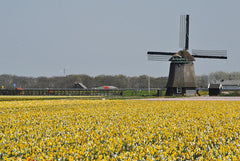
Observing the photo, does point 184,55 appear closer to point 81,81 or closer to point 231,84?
point 231,84

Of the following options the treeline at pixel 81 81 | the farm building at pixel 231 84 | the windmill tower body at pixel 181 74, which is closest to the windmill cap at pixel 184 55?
the windmill tower body at pixel 181 74

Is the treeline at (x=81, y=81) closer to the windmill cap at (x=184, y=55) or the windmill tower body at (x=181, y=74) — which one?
the windmill tower body at (x=181, y=74)

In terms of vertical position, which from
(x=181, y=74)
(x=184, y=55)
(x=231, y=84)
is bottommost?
(x=181, y=74)

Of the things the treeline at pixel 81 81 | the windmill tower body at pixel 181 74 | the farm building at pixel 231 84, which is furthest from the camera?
the treeline at pixel 81 81

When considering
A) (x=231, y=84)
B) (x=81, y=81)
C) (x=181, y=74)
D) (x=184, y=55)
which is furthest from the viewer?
(x=81, y=81)

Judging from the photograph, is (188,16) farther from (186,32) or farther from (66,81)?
(66,81)

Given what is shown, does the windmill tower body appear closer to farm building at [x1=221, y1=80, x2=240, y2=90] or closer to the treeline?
the treeline

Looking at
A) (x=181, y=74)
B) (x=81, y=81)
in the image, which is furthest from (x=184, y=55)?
(x=81, y=81)

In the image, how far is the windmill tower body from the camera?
51281mm

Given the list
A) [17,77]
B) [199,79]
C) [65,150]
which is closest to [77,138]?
[65,150]

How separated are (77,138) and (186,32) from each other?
46898 mm

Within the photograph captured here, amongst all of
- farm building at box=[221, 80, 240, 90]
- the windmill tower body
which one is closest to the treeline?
farm building at box=[221, 80, 240, 90]

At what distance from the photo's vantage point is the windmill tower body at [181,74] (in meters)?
51.3

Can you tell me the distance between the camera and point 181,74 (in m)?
51.2
